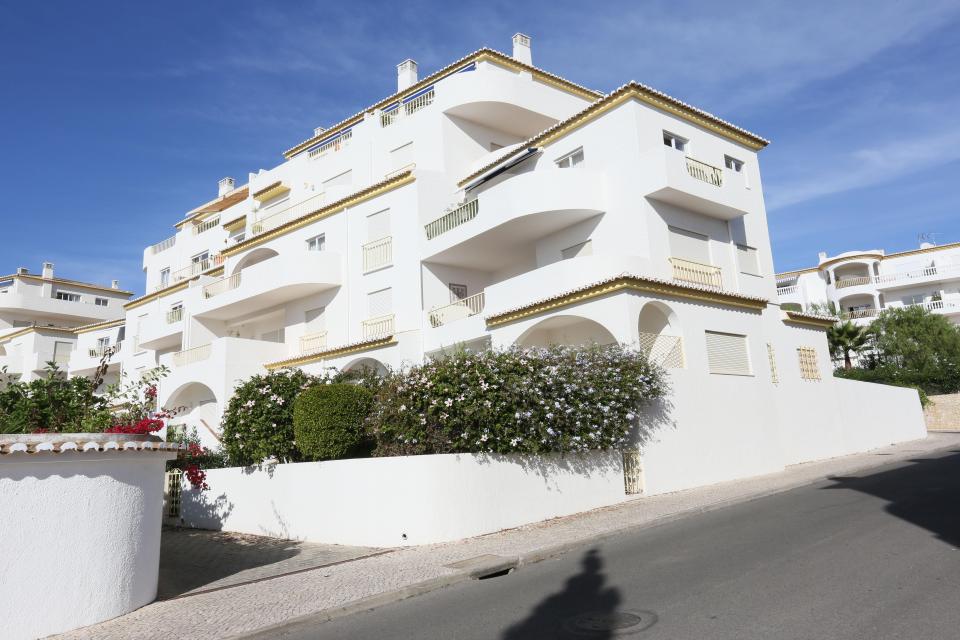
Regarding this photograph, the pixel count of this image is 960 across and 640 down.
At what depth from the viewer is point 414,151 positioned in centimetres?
2616

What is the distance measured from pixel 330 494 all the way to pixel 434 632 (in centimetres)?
722

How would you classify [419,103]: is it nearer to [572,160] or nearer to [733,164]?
[572,160]

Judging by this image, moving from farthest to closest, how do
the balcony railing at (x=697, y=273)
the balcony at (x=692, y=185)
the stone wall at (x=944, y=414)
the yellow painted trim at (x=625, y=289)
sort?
the stone wall at (x=944, y=414)
the balcony railing at (x=697, y=273)
the balcony at (x=692, y=185)
the yellow painted trim at (x=625, y=289)

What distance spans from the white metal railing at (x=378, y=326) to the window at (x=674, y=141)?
10.9 metres

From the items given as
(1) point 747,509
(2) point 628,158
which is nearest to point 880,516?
Answer: (1) point 747,509

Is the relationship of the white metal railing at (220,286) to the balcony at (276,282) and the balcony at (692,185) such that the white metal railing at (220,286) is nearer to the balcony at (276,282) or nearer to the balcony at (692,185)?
the balcony at (276,282)

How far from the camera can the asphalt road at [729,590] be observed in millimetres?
5594

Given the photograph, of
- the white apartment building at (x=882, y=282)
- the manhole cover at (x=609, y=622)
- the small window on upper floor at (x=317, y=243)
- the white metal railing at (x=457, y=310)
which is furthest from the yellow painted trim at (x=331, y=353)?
the white apartment building at (x=882, y=282)

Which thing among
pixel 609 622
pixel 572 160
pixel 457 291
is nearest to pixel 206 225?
pixel 457 291

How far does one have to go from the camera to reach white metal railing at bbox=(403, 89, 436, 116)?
26688 mm

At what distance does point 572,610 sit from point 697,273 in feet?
47.1

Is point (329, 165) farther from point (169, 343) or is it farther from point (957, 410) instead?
point (957, 410)

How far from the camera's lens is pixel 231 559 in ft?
38.8

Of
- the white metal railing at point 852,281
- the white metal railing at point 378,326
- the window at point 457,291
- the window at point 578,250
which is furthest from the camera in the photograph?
the white metal railing at point 852,281
